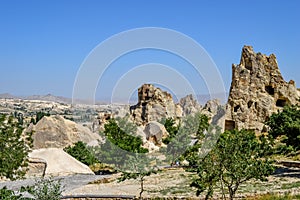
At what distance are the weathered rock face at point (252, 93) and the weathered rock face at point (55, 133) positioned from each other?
17.6 metres

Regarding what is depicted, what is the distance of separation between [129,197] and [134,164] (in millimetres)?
2192

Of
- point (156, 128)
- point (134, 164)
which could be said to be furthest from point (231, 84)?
point (134, 164)

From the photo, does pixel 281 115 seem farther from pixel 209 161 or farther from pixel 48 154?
pixel 48 154

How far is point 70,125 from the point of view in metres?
38.2

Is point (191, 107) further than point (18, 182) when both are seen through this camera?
Yes

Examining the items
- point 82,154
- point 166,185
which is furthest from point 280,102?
point 166,185

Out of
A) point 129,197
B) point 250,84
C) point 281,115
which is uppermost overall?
point 250,84

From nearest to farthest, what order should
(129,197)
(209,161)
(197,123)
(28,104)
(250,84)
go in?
(209,161) < (129,197) < (197,123) < (250,84) < (28,104)

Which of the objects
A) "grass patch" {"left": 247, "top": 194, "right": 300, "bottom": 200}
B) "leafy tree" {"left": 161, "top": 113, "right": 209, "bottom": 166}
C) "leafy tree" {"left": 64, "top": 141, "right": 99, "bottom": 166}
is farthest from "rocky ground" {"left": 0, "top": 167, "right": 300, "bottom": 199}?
"leafy tree" {"left": 64, "top": 141, "right": 99, "bottom": 166}

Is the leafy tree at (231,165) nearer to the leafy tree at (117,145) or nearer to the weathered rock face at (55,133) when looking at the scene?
the leafy tree at (117,145)

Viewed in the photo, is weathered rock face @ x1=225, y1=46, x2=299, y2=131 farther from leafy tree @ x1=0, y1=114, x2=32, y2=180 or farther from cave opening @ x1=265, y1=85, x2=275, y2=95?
leafy tree @ x1=0, y1=114, x2=32, y2=180

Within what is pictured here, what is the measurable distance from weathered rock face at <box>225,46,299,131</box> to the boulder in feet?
24.1

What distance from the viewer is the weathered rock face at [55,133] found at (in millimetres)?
35969

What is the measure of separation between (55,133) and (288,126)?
67.6 ft
